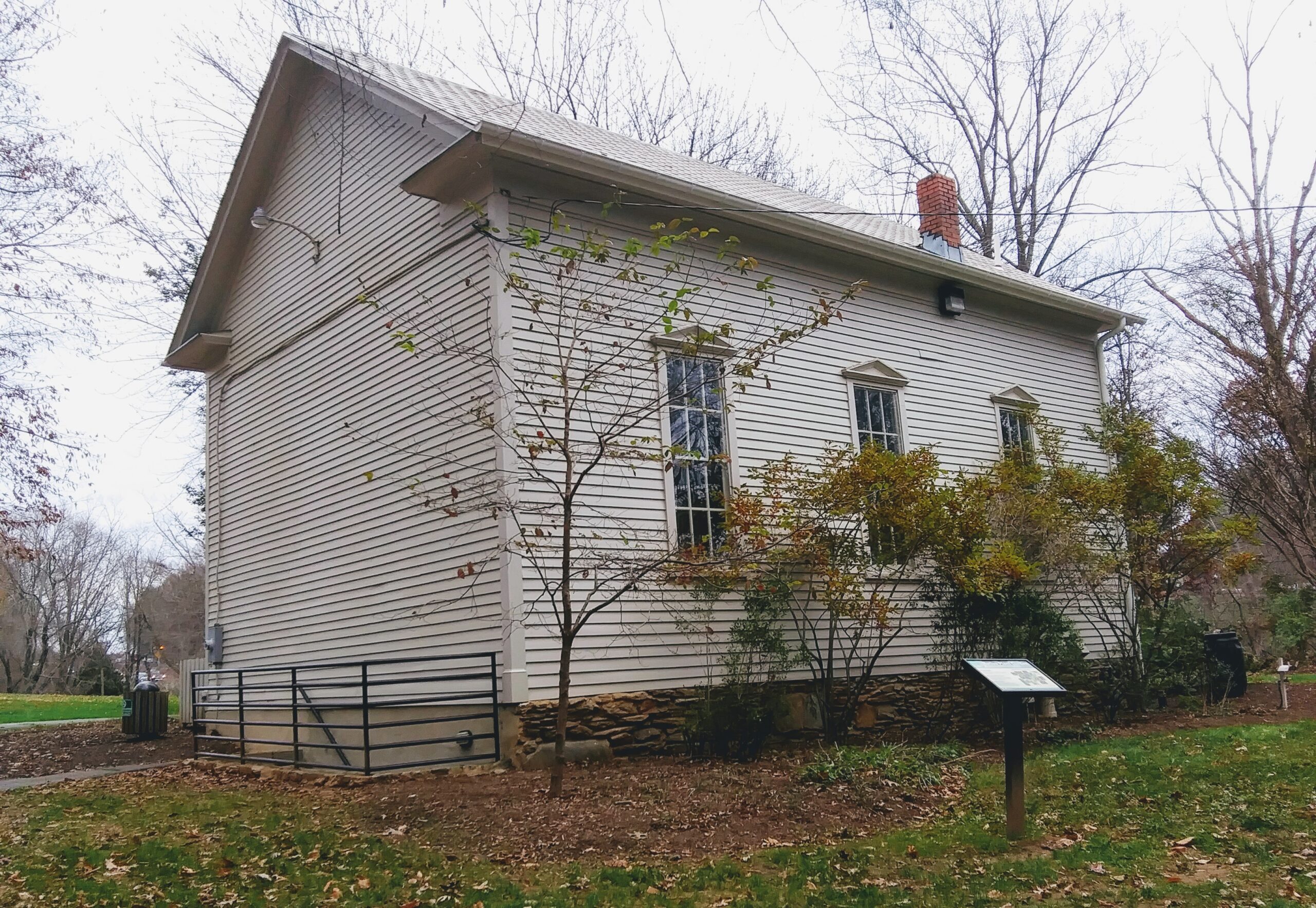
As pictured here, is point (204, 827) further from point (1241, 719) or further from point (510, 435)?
point (1241, 719)

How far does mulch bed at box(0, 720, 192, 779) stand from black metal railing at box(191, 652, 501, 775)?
26.8 inches

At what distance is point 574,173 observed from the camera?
31.7 ft

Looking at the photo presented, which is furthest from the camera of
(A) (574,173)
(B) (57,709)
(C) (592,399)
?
(B) (57,709)

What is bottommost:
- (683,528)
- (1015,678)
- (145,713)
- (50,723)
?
(50,723)

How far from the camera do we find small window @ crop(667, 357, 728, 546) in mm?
10188

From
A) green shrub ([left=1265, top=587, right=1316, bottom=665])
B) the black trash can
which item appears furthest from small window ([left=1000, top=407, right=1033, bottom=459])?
green shrub ([left=1265, top=587, right=1316, bottom=665])

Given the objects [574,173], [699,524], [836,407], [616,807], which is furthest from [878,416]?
[616,807]

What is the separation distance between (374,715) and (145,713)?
568 centimetres

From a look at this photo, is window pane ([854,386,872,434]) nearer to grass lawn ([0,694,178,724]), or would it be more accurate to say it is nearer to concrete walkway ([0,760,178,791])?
concrete walkway ([0,760,178,791])

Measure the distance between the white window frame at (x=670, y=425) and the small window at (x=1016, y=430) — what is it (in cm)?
485

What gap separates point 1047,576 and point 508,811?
826cm

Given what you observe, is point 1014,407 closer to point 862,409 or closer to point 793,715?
point 862,409

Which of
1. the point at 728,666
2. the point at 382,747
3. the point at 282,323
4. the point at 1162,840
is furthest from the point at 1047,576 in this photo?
the point at 282,323

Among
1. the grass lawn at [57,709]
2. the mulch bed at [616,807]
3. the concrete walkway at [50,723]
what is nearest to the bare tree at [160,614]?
the grass lawn at [57,709]
